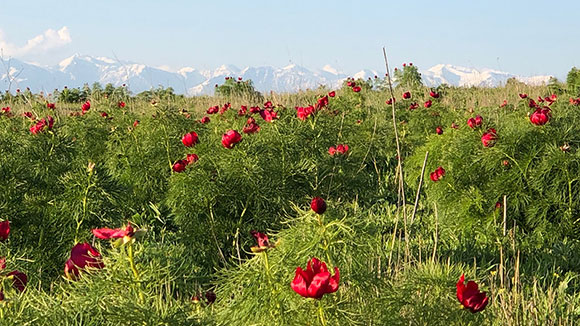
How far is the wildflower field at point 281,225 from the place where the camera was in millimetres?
1947

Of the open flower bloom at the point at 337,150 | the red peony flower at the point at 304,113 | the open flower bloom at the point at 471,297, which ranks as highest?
the red peony flower at the point at 304,113

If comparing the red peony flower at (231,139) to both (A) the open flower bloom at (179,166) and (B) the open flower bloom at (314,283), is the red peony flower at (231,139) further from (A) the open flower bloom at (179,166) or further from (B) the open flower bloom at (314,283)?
(B) the open flower bloom at (314,283)

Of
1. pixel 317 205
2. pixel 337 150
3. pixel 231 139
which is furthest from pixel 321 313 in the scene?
pixel 337 150

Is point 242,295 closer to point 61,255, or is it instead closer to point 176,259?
point 176,259

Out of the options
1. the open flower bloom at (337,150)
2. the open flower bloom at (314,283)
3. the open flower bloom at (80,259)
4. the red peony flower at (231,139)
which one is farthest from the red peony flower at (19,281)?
the open flower bloom at (337,150)

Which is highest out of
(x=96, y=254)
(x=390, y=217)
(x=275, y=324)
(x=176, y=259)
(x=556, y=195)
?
(x=96, y=254)

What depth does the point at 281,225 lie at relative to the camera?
4.18 m

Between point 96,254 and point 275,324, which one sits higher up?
point 96,254

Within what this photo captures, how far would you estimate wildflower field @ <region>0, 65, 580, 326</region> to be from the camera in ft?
6.39

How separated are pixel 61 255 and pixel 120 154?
1679 millimetres

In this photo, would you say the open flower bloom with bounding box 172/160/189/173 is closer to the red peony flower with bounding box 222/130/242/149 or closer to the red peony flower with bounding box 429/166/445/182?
the red peony flower with bounding box 222/130/242/149

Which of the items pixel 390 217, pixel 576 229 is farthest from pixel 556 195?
pixel 390 217

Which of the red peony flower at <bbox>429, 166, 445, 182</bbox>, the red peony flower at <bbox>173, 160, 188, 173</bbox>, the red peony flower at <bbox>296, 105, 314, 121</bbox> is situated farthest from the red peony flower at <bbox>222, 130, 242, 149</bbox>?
the red peony flower at <bbox>429, 166, 445, 182</bbox>

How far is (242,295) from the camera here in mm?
2084
